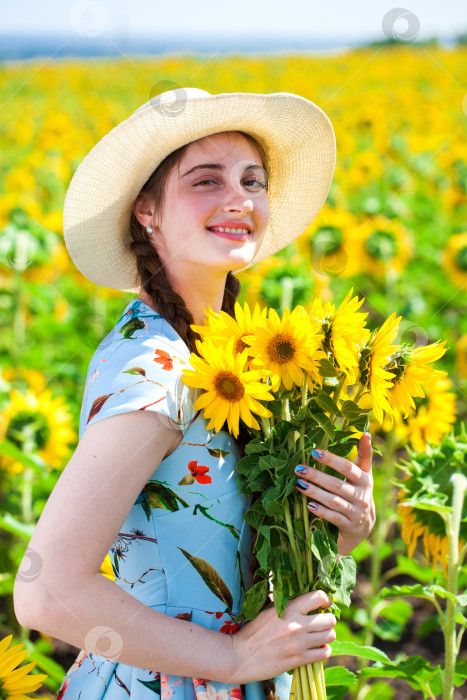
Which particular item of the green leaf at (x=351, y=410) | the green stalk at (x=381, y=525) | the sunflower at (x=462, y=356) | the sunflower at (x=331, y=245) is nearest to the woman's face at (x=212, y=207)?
the green leaf at (x=351, y=410)

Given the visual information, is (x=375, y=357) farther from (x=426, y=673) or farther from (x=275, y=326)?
(x=426, y=673)

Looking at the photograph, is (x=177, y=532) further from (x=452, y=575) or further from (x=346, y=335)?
(x=452, y=575)

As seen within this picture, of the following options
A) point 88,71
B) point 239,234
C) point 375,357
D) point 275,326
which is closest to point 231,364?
point 275,326

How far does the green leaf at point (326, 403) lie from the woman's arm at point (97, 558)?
0.71 ft

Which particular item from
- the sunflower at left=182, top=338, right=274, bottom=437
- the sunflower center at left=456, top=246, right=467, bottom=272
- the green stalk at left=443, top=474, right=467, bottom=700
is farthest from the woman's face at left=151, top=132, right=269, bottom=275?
the sunflower center at left=456, top=246, right=467, bottom=272

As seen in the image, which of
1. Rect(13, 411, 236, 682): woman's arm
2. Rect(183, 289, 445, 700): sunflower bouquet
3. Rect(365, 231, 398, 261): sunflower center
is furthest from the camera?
Rect(365, 231, 398, 261): sunflower center

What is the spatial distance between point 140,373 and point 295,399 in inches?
9.3

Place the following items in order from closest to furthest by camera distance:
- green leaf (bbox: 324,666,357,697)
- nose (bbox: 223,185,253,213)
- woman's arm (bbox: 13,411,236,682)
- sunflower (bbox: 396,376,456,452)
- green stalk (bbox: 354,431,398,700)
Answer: woman's arm (bbox: 13,411,236,682), nose (bbox: 223,185,253,213), green leaf (bbox: 324,666,357,697), sunflower (bbox: 396,376,456,452), green stalk (bbox: 354,431,398,700)

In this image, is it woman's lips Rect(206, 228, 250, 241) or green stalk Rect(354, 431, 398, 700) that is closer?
woman's lips Rect(206, 228, 250, 241)

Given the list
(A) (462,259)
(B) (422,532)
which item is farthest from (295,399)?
(A) (462,259)

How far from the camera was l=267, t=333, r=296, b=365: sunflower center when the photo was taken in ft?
3.47

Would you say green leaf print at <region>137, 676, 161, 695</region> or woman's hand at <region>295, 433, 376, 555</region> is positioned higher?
woman's hand at <region>295, 433, 376, 555</region>

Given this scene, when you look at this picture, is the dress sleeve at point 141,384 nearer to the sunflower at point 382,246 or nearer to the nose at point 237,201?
the nose at point 237,201

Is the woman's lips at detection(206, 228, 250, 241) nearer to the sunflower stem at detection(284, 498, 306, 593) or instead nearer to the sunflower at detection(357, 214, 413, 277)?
the sunflower stem at detection(284, 498, 306, 593)
